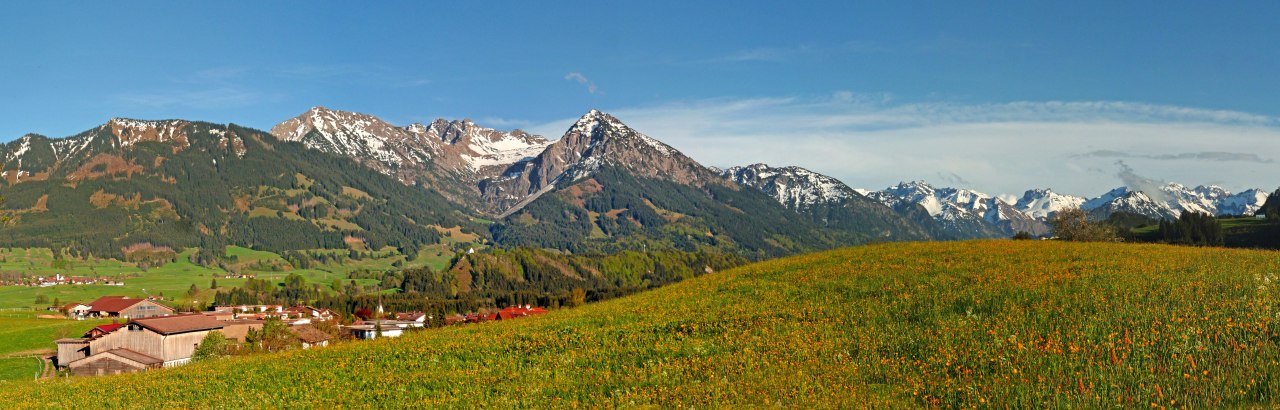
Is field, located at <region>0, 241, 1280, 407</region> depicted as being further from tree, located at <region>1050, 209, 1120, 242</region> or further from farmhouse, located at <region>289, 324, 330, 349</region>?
farmhouse, located at <region>289, 324, 330, 349</region>

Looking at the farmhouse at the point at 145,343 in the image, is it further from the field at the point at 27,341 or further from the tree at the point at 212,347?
the tree at the point at 212,347

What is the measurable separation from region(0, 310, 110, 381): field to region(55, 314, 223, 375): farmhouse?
4.98 meters

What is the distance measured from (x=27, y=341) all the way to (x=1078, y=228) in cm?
17756

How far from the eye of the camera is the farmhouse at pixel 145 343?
10962cm

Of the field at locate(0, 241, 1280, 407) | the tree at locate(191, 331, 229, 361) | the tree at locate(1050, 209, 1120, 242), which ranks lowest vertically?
the tree at locate(191, 331, 229, 361)

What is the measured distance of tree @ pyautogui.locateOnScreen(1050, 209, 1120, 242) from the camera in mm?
88125

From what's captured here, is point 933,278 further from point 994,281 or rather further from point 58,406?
point 58,406

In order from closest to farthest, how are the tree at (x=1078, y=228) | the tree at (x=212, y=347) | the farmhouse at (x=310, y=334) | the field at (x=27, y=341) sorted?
1. the tree at (x=212, y=347)
2. the tree at (x=1078, y=228)
3. the field at (x=27, y=341)
4. the farmhouse at (x=310, y=334)

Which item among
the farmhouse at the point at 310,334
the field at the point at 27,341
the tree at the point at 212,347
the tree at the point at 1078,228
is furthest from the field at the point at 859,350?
the field at the point at 27,341

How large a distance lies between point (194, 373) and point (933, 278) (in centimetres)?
3194

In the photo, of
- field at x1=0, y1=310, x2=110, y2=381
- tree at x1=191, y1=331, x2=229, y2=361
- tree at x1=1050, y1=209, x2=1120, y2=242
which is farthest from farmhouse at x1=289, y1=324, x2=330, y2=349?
tree at x1=1050, y1=209, x2=1120, y2=242

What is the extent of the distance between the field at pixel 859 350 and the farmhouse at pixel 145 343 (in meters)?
84.8

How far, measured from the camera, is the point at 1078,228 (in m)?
93.9

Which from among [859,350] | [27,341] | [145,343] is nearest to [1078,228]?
[859,350]
